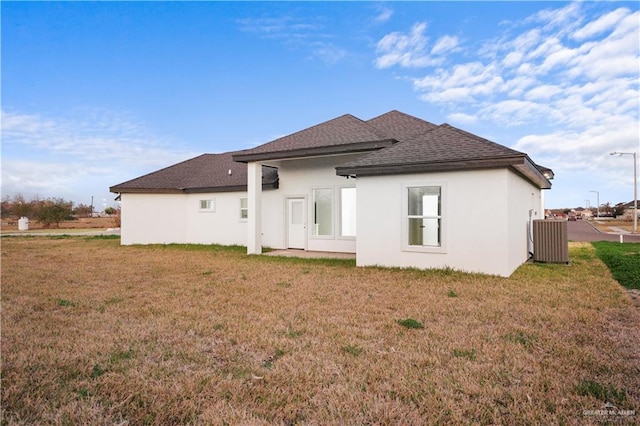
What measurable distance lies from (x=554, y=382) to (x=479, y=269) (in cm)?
570

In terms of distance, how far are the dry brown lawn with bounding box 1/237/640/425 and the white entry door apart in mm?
6841

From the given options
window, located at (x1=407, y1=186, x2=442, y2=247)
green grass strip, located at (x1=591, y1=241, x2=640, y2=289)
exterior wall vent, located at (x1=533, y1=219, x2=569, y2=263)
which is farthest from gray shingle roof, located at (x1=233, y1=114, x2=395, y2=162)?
green grass strip, located at (x1=591, y1=241, x2=640, y2=289)

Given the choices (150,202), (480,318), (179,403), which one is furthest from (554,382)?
(150,202)

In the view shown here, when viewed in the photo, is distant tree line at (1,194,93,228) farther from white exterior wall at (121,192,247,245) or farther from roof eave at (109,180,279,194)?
white exterior wall at (121,192,247,245)

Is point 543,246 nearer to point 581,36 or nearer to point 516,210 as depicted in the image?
point 516,210

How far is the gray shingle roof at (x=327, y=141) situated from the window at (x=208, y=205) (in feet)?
15.9

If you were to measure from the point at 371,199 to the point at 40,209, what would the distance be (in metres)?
37.2

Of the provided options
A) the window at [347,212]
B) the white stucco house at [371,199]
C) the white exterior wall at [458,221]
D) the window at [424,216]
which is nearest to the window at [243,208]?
the white stucco house at [371,199]

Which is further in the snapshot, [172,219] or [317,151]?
[172,219]

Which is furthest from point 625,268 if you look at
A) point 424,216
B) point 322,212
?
point 322,212

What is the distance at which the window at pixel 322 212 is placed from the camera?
13503mm

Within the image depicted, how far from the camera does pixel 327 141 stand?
11.5m

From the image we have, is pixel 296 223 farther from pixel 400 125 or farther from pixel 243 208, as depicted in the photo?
pixel 400 125

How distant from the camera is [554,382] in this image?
10.0 ft
